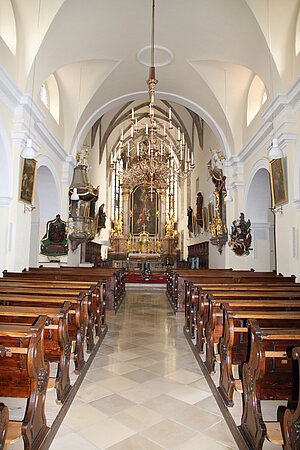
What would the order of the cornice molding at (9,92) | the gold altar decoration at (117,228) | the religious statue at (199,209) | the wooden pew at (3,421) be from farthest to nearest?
the gold altar decoration at (117,228)
the religious statue at (199,209)
the cornice molding at (9,92)
the wooden pew at (3,421)

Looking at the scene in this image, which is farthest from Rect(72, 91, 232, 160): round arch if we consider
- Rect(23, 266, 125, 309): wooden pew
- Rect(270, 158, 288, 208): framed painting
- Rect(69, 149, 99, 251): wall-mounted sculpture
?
Rect(23, 266, 125, 309): wooden pew

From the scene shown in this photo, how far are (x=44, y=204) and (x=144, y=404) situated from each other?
8341 mm

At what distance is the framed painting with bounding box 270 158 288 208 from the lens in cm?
666

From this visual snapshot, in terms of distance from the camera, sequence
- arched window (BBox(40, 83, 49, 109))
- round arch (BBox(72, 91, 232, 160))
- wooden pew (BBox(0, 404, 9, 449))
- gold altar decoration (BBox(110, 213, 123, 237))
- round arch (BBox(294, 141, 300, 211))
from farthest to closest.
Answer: gold altar decoration (BBox(110, 213, 123, 237))
round arch (BBox(72, 91, 232, 160))
arched window (BBox(40, 83, 49, 109))
round arch (BBox(294, 141, 300, 211))
wooden pew (BBox(0, 404, 9, 449))

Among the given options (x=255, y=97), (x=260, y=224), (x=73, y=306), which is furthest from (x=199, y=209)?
(x=73, y=306)

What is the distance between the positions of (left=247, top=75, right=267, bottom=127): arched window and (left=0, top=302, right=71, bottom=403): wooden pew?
8678 mm

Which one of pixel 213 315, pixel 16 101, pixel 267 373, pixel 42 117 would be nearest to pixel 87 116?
pixel 42 117

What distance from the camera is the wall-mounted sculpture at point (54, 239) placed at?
31.3 ft

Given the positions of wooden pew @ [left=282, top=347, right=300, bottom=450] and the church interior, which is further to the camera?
the church interior

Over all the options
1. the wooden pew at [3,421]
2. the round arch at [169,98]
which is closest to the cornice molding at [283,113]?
the round arch at [169,98]

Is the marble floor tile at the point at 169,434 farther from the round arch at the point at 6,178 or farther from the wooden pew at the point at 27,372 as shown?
the round arch at the point at 6,178

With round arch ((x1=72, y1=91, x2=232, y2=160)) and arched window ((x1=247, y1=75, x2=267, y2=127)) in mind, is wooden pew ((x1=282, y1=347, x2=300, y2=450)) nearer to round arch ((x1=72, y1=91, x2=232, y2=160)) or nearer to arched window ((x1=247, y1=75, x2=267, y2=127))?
arched window ((x1=247, y1=75, x2=267, y2=127))

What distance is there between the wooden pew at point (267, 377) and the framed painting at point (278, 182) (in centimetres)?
487

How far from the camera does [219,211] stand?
11086 mm
